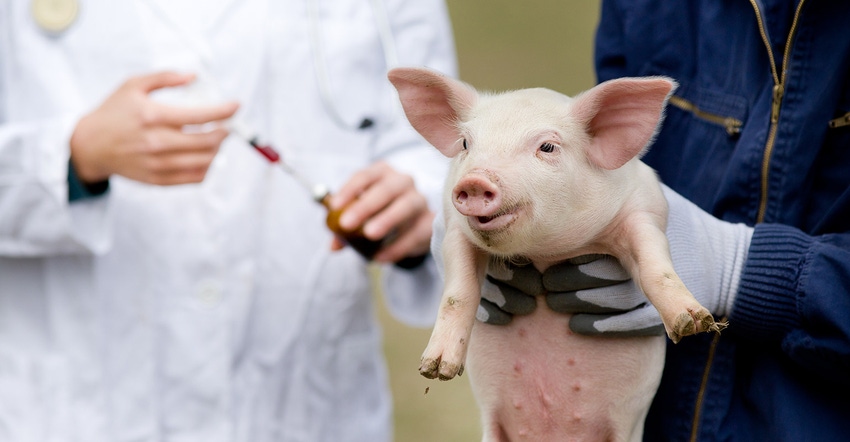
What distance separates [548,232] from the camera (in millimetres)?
978

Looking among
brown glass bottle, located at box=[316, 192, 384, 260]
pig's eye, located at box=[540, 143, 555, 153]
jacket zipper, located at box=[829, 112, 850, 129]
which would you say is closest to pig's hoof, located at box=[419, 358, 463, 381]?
pig's eye, located at box=[540, 143, 555, 153]

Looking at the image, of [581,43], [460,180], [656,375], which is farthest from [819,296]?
[581,43]

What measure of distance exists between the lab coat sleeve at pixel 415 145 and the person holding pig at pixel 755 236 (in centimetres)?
75

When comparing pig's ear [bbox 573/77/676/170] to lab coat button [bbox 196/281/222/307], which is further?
lab coat button [bbox 196/281/222/307]

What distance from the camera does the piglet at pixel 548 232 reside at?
0.92 m

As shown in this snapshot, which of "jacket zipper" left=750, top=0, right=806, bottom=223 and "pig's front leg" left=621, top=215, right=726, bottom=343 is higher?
"jacket zipper" left=750, top=0, right=806, bottom=223

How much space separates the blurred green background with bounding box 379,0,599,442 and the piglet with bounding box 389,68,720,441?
2.70 metres

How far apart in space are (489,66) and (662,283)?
650cm

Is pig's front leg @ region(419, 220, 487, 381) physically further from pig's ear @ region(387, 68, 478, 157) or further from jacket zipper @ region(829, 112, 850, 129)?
jacket zipper @ region(829, 112, 850, 129)

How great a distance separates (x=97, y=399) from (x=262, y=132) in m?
0.59

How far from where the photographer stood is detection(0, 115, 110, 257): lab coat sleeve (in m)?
1.58

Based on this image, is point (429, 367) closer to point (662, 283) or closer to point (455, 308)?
point (455, 308)

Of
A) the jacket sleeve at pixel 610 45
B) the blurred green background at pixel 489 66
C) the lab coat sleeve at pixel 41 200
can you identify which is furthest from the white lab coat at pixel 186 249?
the blurred green background at pixel 489 66

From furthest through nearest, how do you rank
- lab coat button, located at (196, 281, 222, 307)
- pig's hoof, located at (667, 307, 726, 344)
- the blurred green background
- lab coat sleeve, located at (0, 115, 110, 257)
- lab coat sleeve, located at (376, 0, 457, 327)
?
the blurred green background → lab coat sleeve, located at (376, 0, 457, 327) → lab coat button, located at (196, 281, 222, 307) → lab coat sleeve, located at (0, 115, 110, 257) → pig's hoof, located at (667, 307, 726, 344)
